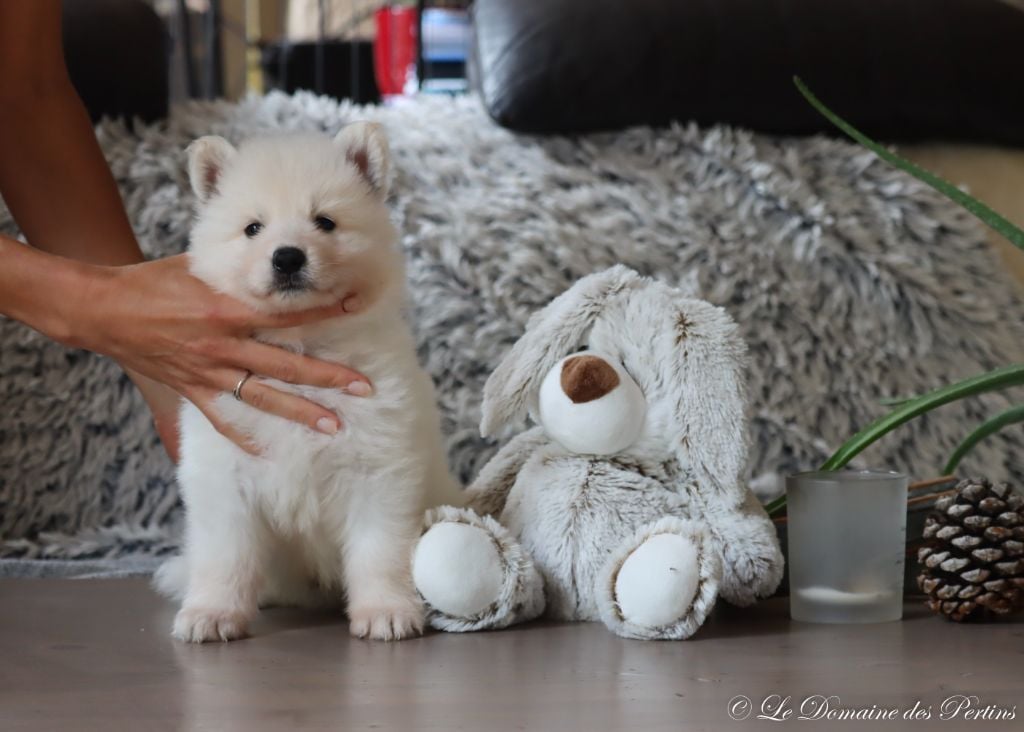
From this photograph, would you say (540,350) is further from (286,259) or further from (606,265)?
(606,265)

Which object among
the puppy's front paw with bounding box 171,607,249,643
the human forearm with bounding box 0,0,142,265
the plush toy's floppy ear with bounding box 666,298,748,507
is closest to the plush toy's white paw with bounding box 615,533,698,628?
the plush toy's floppy ear with bounding box 666,298,748,507

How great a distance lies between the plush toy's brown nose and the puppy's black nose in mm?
290

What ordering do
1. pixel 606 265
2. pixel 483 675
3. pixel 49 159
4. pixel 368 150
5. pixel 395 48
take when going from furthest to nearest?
pixel 395 48
pixel 606 265
pixel 49 159
pixel 368 150
pixel 483 675

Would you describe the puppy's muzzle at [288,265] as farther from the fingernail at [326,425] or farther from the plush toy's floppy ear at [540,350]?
the plush toy's floppy ear at [540,350]

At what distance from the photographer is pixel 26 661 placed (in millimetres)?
1122

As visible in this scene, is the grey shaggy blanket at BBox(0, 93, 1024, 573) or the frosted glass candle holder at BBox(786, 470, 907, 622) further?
the grey shaggy blanket at BBox(0, 93, 1024, 573)

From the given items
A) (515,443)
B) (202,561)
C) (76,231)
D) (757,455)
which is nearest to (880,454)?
(757,455)

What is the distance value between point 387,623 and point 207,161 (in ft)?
1.66

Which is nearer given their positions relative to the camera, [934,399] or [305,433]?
[305,433]

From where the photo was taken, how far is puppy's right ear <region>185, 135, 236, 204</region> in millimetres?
1224

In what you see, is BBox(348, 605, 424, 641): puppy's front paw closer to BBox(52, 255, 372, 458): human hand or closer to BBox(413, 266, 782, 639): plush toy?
BBox(413, 266, 782, 639): plush toy

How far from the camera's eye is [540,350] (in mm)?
1259

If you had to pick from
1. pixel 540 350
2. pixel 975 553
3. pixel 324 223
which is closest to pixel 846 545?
pixel 975 553

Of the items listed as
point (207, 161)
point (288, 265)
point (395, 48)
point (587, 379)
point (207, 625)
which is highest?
point (395, 48)
